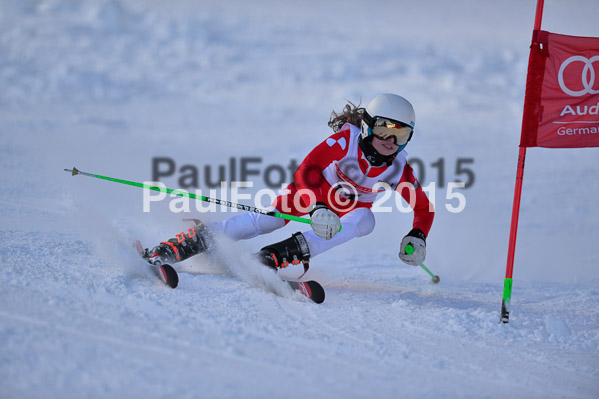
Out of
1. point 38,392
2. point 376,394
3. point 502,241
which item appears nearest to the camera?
point 38,392

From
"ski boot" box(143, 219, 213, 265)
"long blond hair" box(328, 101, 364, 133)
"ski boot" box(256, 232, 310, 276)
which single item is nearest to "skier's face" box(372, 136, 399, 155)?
"long blond hair" box(328, 101, 364, 133)

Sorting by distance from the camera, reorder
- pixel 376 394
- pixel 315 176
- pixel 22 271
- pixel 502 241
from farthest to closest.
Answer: pixel 502 241, pixel 315 176, pixel 22 271, pixel 376 394

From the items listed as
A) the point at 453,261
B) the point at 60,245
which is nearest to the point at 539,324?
the point at 453,261

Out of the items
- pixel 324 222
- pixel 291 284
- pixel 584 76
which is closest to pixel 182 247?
pixel 291 284

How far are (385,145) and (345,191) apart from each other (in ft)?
1.60

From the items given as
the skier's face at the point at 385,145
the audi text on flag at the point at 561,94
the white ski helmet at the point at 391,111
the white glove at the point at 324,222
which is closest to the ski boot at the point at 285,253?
the white glove at the point at 324,222

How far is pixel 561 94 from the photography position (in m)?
3.49

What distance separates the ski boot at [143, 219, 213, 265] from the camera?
12.7 ft

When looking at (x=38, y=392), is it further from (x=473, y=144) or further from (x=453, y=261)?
(x=473, y=144)

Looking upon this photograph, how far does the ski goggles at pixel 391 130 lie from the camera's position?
12.5 feet

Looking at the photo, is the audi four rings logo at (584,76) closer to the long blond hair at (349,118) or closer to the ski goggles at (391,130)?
the ski goggles at (391,130)

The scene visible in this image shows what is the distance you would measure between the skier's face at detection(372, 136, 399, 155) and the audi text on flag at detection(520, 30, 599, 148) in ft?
2.65

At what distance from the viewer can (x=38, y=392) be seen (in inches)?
77.0

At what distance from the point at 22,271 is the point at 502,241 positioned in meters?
5.26
